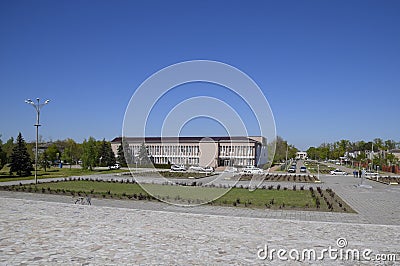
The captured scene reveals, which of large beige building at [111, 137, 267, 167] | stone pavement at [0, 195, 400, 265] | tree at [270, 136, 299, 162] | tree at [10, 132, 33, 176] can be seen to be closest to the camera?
stone pavement at [0, 195, 400, 265]

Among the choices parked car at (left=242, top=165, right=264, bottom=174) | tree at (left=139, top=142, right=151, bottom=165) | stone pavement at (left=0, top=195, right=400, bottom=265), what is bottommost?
stone pavement at (left=0, top=195, right=400, bottom=265)

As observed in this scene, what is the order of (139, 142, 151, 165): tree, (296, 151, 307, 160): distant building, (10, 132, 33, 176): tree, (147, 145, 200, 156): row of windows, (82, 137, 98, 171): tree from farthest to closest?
1. (296, 151, 307, 160): distant building
2. (82, 137, 98, 171): tree
3. (10, 132, 33, 176): tree
4. (139, 142, 151, 165): tree
5. (147, 145, 200, 156): row of windows

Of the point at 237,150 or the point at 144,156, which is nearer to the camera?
the point at 144,156

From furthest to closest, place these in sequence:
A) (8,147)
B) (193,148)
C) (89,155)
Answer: (89,155), (8,147), (193,148)

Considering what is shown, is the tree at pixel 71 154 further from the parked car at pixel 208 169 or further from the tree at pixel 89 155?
the parked car at pixel 208 169

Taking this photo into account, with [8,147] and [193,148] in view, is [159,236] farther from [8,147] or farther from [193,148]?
[8,147]

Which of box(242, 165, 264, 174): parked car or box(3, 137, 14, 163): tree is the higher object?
box(3, 137, 14, 163): tree

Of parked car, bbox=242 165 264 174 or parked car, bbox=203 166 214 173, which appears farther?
parked car, bbox=242 165 264 174

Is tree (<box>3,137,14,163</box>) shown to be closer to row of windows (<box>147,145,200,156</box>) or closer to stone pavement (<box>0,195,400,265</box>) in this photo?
row of windows (<box>147,145,200,156</box>)

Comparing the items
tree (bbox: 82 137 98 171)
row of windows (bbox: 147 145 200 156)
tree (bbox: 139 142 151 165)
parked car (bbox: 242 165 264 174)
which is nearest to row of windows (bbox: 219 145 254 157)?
row of windows (bbox: 147 145 200 156)

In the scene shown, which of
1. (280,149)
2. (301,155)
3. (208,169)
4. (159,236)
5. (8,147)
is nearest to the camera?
(159,236)

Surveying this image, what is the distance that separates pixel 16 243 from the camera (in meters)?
6.78

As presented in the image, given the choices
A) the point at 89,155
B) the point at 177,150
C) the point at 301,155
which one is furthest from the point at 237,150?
the point at 301,155

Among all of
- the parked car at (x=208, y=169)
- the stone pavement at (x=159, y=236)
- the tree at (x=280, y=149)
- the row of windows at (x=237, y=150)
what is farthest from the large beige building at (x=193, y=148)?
the tree at (x=280, y=149)
